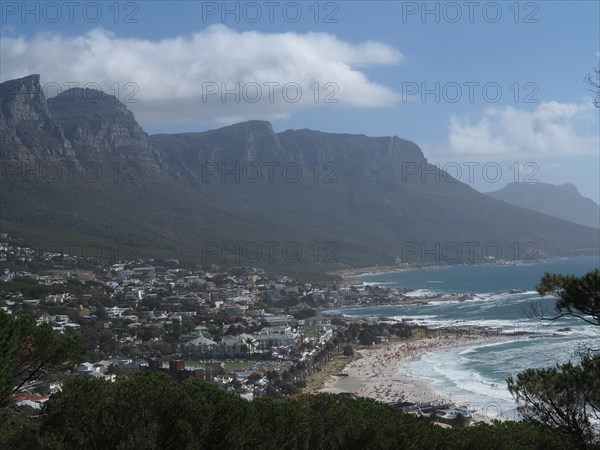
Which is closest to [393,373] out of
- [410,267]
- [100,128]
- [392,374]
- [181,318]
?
[392,374]

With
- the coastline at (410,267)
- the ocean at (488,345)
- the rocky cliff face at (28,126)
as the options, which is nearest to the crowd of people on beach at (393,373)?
the ocean at (488,345)

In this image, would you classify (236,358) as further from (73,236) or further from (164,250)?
(164,250)

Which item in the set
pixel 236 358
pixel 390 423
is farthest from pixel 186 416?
pixel 236 358

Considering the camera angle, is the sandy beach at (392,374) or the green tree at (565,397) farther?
the sandy beach at (392,374)

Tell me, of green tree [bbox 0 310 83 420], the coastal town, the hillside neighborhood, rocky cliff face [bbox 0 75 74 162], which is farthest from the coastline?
green tree [bbox 0 310 83 420]

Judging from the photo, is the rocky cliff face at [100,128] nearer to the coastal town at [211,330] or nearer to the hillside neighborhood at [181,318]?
the hillside neighborhood at [181,318]

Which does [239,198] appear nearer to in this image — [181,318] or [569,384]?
[181,318]
